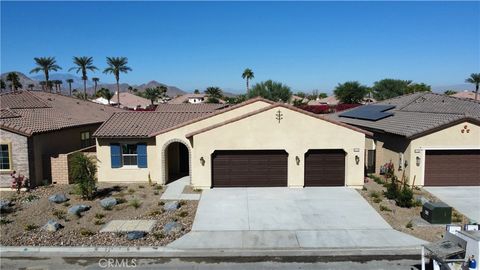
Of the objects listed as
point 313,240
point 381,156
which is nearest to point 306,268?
point 313,240

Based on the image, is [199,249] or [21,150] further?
[21,150]

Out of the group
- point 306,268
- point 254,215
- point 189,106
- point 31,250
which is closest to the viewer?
point 306,268

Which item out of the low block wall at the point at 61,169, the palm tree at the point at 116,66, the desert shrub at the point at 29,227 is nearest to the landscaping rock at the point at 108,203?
the desert shrub at the point at 29,227

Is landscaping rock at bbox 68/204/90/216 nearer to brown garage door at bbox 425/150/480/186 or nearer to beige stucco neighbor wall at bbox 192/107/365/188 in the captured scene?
beige stucco neighbor wall at bbox 192/107/365/188

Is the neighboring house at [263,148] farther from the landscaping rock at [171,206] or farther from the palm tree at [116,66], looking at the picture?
the palm tree at [116,66]

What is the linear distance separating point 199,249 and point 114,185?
989 cm

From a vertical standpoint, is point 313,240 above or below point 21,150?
below

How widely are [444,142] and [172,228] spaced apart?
14.9 meters

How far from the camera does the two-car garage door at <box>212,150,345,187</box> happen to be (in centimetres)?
2034

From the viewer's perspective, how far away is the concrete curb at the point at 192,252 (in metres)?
12.5

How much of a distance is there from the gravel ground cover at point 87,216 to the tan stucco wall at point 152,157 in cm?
80

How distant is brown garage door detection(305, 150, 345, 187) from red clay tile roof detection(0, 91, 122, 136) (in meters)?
14.4

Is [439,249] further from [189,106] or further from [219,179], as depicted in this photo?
[189,106]

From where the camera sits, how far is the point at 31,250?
41.9 ft
